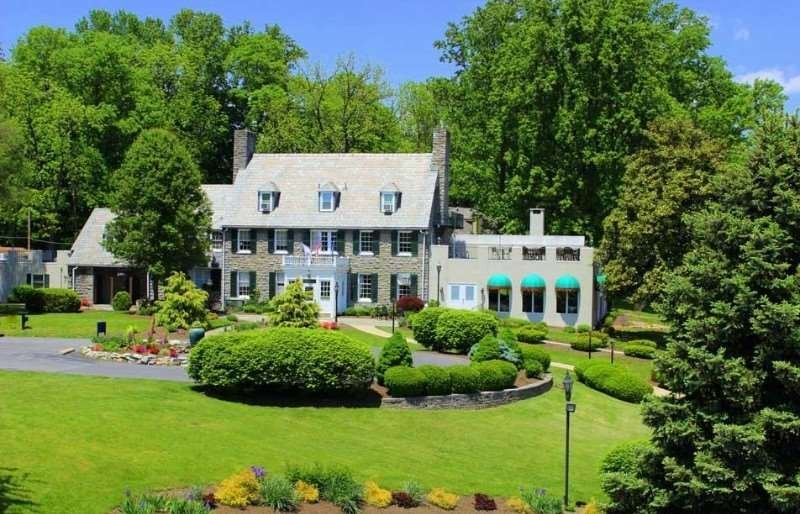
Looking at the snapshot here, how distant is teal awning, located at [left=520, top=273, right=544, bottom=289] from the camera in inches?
2016

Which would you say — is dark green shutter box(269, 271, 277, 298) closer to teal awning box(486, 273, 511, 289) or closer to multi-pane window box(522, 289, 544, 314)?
teal awning box(486, 273, 511, 289)

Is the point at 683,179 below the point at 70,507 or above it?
above

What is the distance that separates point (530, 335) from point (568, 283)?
769 cm

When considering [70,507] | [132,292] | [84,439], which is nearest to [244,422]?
[84,439]

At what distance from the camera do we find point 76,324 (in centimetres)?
4469

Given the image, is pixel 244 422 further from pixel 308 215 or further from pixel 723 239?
pixel 308 215

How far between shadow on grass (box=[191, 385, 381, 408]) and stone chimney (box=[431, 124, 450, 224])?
28140 millimetres

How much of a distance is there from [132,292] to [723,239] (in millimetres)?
46833

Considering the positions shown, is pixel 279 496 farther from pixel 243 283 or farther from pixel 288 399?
pixel 243 283

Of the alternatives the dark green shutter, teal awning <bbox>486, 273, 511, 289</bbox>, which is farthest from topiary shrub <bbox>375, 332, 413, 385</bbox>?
the dark green shutter

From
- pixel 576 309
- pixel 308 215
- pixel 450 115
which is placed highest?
pixel 450 115

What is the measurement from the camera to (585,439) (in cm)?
2811

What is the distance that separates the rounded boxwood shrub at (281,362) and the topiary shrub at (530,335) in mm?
17633

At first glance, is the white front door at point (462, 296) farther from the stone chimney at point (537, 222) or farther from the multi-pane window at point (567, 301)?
the stone chimney at point (537, 222)
